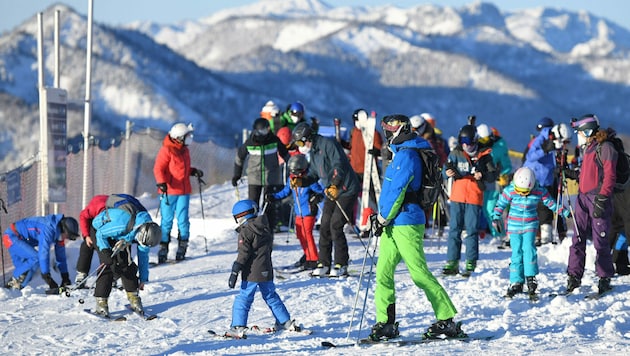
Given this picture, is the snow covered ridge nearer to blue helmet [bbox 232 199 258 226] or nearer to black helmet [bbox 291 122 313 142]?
blue helmet [bbox 232 199 258 226]

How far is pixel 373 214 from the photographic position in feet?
25.8

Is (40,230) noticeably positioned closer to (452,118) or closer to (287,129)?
(287,129)

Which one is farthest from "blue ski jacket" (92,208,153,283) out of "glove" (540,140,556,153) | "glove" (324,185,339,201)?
"glove" (540,140,556,153)

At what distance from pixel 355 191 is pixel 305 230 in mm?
737

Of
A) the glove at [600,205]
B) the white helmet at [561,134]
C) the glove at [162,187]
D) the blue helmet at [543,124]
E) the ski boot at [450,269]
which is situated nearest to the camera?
the glove at [600,205]

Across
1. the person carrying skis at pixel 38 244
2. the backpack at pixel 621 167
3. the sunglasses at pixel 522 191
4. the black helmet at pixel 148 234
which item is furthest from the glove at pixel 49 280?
the backpack at pixel 621 167

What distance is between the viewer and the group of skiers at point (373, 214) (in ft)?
25.3

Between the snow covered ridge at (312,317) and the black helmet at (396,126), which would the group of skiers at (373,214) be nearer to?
the black helmet at (396,126)

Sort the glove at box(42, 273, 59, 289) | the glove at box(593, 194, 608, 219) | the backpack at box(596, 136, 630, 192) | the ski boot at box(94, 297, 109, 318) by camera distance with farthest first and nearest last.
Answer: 1. the glove at box(42, 273, 59, 289)
2. the backpack at box(596, 136, 630, 192)
3. the glove at box(593, 194, 608, 219)
4. the ski boot at box(94, 297, 109, 318)

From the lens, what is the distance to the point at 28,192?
45.5 ft

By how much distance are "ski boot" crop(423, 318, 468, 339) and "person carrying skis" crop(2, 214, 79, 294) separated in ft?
15.6

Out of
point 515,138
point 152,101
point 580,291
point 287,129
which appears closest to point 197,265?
point 287,129

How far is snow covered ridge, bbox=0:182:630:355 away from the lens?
771 cm

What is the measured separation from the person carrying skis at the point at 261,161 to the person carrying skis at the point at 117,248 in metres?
3.12
